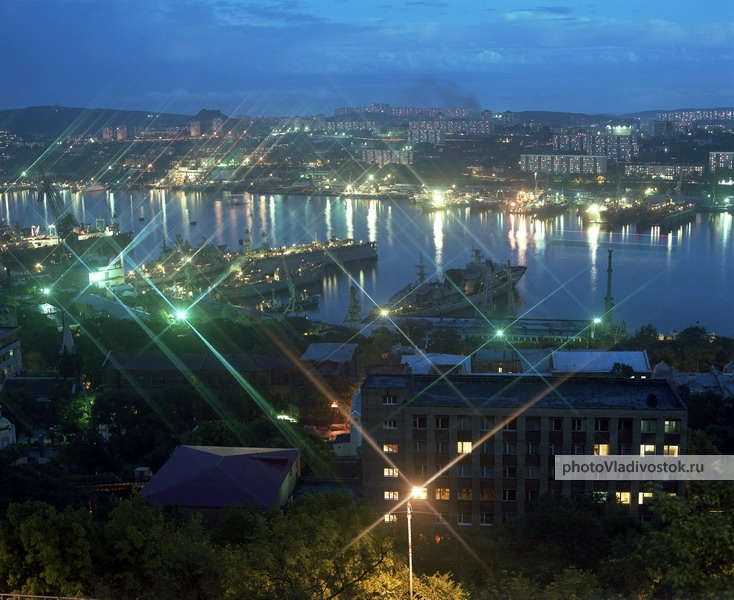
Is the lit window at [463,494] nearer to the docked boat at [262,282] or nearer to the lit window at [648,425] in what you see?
the lit window at [648,425]

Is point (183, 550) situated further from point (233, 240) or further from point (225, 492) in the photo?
point (233, 240)

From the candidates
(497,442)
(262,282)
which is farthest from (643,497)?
(262,282)

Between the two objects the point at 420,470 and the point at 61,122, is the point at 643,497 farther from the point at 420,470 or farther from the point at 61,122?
the point at 61,122

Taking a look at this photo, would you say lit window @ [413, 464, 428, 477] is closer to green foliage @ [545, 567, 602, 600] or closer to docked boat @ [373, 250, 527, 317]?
green foliage @ [545, 567, 602, 600]

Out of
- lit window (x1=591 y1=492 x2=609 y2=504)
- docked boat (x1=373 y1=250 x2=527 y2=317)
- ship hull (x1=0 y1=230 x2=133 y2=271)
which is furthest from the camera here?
ship hull (x1=0 y1=230 x2=133 y2=271)

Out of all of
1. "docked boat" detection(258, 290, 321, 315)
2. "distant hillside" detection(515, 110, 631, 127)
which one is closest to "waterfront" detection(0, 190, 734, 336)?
"docked boat" detection(258, 290, 321, 315)

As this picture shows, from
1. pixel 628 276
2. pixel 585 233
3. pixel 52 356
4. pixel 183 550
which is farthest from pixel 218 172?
pixel 183 550

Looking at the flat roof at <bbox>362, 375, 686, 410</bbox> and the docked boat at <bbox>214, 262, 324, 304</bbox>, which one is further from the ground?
the flat roof at <bbox>362, 375, 686, 410</bbox>
